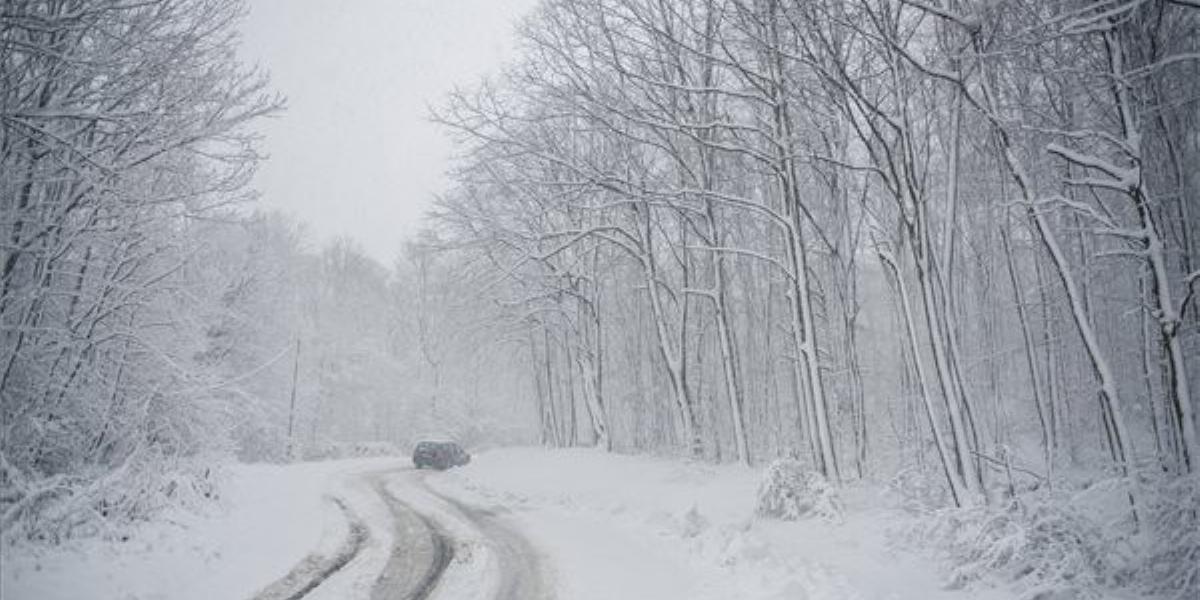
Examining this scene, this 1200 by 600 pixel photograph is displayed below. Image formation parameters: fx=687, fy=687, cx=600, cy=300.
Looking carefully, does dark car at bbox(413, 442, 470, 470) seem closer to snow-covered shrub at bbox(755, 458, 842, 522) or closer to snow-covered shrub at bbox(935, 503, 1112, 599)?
snow-covered shrub at bbox(755, 458, 842, 522)

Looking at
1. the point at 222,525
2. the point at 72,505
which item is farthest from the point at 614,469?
the point at 72,505

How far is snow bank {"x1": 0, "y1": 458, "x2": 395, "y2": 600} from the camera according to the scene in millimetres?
7227

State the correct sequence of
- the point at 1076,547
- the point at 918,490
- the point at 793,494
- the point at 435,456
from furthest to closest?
1. the point at 435,456
2. the point at 918,490
3. the point at 793,494
4. the point at 1076,547

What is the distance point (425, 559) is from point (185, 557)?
3.14 m

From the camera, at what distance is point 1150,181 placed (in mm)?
13156

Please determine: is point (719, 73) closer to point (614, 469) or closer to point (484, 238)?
point (484, 238)

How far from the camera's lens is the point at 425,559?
1020 centimetres

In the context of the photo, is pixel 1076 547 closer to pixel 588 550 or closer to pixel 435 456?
pixel 588 550

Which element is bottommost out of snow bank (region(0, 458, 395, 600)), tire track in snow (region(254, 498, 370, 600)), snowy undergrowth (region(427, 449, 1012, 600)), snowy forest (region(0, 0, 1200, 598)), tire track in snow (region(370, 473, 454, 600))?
snowy undergrowth (region(427, 449, 1012, 600))

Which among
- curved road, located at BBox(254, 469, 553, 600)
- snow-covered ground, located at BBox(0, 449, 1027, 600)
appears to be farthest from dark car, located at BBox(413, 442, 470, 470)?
curved road, located at BBox(254, 469, 553, 600)

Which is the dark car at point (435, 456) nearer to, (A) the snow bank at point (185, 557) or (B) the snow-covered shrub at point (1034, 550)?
(A) the snow bank at point (185, 557)

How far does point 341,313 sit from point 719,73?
43.4 m

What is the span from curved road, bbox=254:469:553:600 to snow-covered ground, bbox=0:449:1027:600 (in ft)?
0.59

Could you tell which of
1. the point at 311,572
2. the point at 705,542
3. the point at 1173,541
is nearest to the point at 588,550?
the point at 705,542
